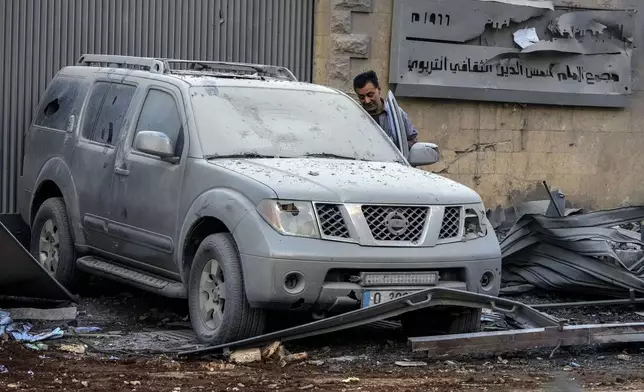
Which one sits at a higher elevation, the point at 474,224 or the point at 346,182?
the point at 346,182

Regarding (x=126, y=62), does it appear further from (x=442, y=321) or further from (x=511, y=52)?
(x=511, y=52)

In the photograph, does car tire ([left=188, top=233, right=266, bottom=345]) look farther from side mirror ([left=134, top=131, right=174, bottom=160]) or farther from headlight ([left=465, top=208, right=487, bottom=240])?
headlight ([left=465, top=208, right=487, bottom=240])

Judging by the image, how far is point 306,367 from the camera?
7328 mm

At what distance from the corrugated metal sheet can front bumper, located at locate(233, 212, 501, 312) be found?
195 inches

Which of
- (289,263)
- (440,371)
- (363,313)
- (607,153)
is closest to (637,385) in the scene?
(440,371)

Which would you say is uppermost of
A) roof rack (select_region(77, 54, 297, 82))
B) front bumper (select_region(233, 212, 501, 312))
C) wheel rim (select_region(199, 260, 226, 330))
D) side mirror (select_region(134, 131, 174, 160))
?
roof rack (select_region(77, 54, 297, 82))

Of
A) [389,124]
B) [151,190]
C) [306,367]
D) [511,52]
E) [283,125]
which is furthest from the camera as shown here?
[511,52]

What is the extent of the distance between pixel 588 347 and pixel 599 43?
7.08 metres

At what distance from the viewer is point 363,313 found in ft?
24.2

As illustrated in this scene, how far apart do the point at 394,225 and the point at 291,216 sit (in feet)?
2.20

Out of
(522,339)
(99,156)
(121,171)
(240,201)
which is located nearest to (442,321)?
(522,339)

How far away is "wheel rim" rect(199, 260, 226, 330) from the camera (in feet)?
25.6

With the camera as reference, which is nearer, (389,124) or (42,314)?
(42,314)

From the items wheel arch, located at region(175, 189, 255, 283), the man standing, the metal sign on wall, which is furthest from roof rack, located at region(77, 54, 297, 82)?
the metal sign on wall
